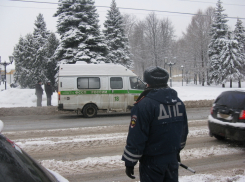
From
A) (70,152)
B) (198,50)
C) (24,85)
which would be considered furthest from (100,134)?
(198,50)

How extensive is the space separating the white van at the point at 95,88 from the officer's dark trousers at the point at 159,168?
33.6 feet

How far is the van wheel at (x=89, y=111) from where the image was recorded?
42.3 feet

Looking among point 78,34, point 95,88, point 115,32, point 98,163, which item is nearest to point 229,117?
point 98,163

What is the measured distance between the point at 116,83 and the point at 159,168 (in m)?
10.5

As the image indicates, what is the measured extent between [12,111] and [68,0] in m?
13.9

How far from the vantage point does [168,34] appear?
5347cm

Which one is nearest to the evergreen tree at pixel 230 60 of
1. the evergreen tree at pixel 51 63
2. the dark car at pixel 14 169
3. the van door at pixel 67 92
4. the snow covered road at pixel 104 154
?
the evergreen tree at pixel 51 63

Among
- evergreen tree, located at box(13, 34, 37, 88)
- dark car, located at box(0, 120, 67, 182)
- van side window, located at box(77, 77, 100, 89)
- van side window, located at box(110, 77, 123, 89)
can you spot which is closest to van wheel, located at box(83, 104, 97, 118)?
van side window, located at box(77, 77, 100, 89)

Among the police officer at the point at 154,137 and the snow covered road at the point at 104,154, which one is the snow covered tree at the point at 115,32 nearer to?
the snow covered road at the point at 104,154

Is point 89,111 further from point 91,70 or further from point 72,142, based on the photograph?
point 72,142

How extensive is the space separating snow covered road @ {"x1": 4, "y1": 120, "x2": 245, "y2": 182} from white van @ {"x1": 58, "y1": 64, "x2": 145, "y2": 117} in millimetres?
3649

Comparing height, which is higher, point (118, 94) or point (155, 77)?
point (155, 77)

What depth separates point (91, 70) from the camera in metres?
12.9

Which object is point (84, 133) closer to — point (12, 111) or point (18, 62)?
point (12, 111)
